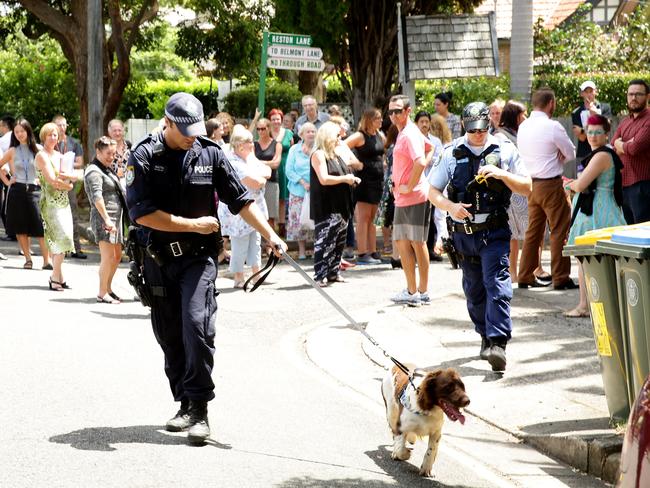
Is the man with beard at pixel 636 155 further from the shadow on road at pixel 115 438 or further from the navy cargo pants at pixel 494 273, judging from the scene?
the shadow on road at pixel 115 438

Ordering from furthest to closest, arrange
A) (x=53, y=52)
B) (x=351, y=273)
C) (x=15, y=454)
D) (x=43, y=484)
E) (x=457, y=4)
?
(x=53, y=52)
(x=457, y=4)
(x=351, y=273)
(x=15, y=454)
(x=43, y=484)

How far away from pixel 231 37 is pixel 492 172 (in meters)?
21.4

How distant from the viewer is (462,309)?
435 inches

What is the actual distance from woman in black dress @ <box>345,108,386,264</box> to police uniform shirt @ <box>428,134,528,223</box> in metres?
6.09

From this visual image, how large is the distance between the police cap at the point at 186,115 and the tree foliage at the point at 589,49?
71.3 feet

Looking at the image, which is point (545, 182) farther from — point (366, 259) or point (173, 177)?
point (173, 177)

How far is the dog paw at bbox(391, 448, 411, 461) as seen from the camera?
6262 millimetres

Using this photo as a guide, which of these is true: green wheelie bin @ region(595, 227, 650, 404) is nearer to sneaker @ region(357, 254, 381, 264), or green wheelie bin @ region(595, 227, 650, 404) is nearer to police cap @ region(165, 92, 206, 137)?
police cap @ region(165, 92, 206, 137)

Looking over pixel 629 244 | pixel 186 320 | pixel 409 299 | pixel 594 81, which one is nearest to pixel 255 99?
pixel 594 81

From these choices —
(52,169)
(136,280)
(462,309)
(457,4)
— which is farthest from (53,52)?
(136,280)

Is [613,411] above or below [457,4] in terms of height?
below

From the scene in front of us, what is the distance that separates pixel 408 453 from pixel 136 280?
1.90 metres

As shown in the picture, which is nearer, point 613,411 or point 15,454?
point 15,454

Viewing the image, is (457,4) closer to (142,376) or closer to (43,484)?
(142,376)
